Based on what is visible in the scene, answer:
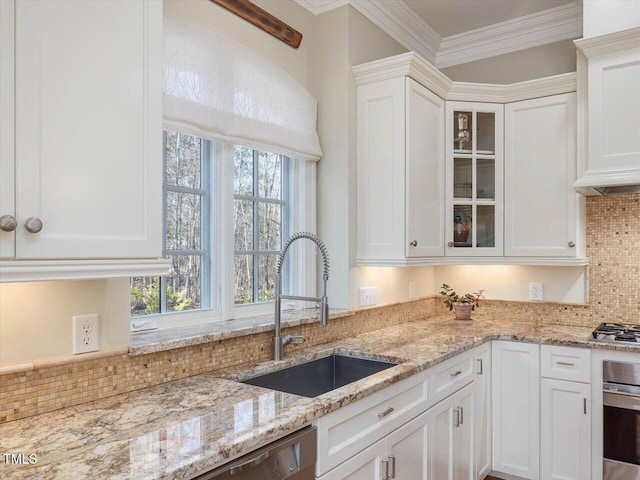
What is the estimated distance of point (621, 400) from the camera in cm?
240

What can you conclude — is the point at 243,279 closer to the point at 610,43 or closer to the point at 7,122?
the point at 7,122

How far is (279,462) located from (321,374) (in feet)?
2.99

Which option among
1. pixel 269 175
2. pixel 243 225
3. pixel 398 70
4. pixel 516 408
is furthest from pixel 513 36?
pixel 516 408

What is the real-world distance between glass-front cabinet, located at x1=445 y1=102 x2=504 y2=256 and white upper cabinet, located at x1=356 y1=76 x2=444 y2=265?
30 cm

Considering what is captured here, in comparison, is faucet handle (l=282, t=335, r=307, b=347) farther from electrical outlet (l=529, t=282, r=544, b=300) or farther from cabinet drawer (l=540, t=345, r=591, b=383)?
electrical outlet (l=529, t=282, r=544, b=300)

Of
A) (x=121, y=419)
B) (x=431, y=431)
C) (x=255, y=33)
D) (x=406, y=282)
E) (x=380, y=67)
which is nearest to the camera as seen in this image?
(x=121, y=419)

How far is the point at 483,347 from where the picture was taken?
269 cm

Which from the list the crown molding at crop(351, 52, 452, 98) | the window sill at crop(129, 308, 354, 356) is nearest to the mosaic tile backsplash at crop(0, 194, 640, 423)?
the window sill at crop(129, 308, 354, 356)

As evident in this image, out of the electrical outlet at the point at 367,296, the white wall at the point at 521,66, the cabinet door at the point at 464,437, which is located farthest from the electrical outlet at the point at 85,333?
the white wall at the point at 521,66

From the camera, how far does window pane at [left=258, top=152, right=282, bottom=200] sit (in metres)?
2.53

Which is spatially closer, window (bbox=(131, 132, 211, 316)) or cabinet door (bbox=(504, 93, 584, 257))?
window (bbox=(131, 132, 211, 316))

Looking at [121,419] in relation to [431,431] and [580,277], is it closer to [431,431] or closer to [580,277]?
[431,431]

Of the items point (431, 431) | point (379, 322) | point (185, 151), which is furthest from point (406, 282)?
point (185, 151)

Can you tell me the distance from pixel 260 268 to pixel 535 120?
190 cm
